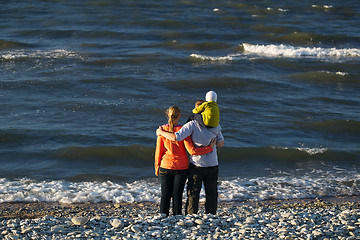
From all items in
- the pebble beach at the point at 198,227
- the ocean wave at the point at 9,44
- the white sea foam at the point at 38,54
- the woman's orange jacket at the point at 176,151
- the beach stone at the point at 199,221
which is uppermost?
the ocean wave at the point at 9,44

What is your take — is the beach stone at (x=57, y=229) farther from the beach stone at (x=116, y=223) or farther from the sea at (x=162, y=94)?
the sea at (x=162, y=94)

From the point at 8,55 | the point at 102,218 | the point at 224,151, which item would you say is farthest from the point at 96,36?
the point at 102,218

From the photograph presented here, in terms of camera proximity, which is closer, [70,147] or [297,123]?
[70,147]

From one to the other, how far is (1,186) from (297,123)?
8.22m

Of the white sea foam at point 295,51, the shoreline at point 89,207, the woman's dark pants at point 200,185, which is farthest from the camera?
the white sea foam at point 295,51

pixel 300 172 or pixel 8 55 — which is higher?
pixel 8 55

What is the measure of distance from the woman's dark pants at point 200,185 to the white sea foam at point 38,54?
50.0ft

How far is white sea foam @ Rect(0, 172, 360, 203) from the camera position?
32.4 feet

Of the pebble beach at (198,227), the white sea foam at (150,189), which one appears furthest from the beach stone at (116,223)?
the white sea foam at (150,189)

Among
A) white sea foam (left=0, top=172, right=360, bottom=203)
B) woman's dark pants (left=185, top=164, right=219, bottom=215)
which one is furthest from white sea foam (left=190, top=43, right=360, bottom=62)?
woman's dark pants (left=185, top=164, right=219, bottom=215)

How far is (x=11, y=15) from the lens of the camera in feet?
97.4

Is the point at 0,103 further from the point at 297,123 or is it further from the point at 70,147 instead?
the point at 297,123

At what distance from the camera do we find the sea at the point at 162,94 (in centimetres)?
1109

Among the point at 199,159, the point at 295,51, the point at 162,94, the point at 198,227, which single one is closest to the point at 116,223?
the point at 198,227
